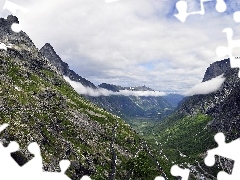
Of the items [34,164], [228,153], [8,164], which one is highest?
[228,153]

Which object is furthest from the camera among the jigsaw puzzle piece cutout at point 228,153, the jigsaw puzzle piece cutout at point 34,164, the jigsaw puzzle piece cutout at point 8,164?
the jigsaw puzzle piece cutout at point 8,164

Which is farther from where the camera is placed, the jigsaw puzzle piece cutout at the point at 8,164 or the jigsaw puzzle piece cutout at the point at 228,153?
the jigsaw puzzle piece cutout at the point at 8,164

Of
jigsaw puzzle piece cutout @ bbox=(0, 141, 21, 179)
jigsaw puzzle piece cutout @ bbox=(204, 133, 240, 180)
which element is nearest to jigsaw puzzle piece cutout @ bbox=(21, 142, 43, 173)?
jigsaw puzzle piece cutout @ bbox=(0, 141, 21, 179)

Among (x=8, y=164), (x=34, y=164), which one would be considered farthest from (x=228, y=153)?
(x=8, y=164)

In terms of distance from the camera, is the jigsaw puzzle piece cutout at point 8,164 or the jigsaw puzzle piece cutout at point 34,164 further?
the jigsaw puzzle piece cutout at point 8,164

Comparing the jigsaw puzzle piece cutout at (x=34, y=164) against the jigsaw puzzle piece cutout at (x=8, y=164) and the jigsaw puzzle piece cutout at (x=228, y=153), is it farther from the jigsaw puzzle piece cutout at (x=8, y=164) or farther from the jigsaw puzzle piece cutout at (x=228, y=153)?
the jigsaw puzzle piece cutout at (x=228, y=153)

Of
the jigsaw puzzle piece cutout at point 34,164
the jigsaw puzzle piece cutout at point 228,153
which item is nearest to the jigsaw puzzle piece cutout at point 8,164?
the jigsaw puzzle piece cutout at point 34,164

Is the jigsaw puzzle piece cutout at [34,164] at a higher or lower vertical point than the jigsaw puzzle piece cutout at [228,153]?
lower

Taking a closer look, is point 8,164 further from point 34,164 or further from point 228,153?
point 228,153

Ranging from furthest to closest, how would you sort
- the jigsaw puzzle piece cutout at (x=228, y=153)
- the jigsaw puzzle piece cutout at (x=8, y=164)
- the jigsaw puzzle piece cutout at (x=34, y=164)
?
the jigsaw puzzle piece cutout at (x=8, y=164) < the jigsaw puzzle piece cutout at (x=34, y=164) < the jigsaw puzzle piece cutout at (x=228, y=153)

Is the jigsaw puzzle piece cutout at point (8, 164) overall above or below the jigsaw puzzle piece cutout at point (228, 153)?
below

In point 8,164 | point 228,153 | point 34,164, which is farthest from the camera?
point 8,164

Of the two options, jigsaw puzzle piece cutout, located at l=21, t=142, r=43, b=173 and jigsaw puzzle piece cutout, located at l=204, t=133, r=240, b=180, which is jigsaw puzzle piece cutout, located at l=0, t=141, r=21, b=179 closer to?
jigsaw puzzle piece cutout, located at l=21, t=142, r=43, b=173

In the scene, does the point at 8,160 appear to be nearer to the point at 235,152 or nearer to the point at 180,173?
the point at 180,173
